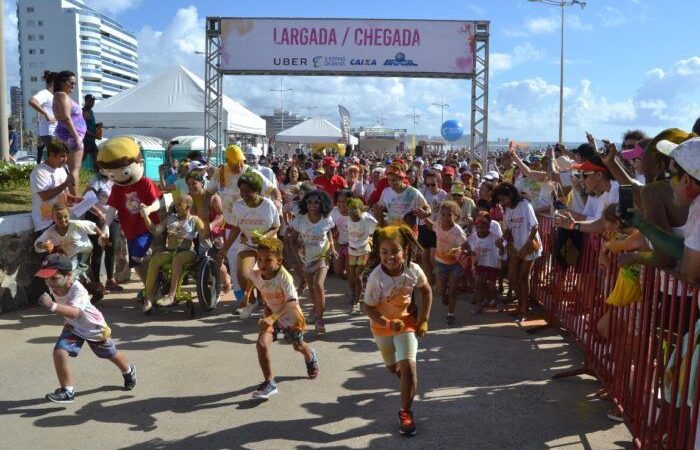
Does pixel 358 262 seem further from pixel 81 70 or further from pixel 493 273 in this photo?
pixel 81 70

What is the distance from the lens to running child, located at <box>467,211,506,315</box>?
7.31 m

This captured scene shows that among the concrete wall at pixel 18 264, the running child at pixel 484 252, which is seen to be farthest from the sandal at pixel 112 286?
the running child at pixel 484 252

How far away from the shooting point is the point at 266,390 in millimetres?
4598

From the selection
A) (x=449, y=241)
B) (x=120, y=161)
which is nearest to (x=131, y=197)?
(x=120, y=161)

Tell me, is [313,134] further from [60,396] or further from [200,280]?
[60,396]

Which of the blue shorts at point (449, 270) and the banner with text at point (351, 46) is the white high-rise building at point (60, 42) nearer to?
the banner with text at point (351, 46)

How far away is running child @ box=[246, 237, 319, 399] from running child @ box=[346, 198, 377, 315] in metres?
2.46

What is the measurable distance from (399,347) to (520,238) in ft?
10.4

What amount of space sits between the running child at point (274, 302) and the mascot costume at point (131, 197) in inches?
109

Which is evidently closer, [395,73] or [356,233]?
[356,233]

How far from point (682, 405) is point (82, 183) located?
9.72 metres

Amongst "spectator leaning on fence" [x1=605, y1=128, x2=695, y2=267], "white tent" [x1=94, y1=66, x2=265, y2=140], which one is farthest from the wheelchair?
"white tent" [x1=94, y1=66, x2=265, y2=140]

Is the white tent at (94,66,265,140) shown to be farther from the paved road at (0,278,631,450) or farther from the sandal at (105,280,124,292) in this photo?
the paved road at (0,278,631,450)

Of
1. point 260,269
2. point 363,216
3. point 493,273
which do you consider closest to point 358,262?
point 363,216
